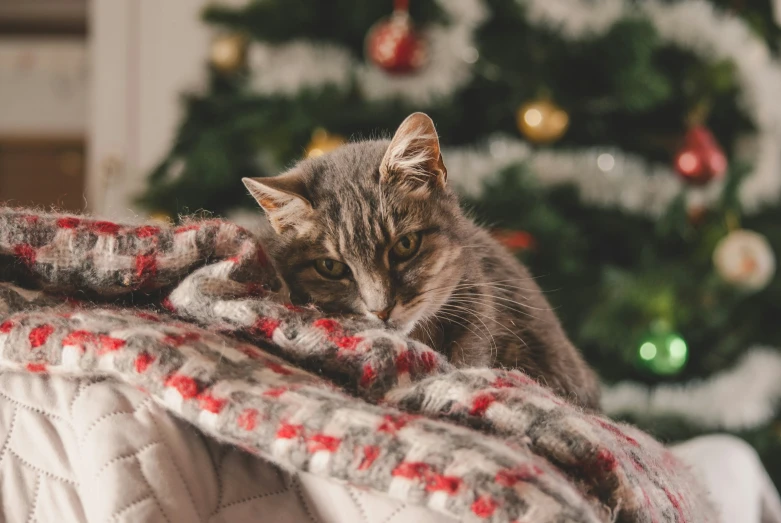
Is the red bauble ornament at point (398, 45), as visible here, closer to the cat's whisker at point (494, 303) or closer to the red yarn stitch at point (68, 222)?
the cat's whisker at point (494, 303)

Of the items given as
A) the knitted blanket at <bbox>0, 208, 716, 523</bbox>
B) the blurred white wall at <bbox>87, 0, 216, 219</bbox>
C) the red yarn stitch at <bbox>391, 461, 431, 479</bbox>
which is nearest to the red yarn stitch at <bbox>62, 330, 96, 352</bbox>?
the knitted blanket at <bbox>0, 208, 716, 523</bbox>

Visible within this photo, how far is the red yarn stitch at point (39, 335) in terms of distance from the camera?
437 millimetres

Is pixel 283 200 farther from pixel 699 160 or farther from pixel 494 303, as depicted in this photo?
pixel 699 160

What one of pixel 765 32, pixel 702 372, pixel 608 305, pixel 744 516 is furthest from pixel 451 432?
pixel 765 32

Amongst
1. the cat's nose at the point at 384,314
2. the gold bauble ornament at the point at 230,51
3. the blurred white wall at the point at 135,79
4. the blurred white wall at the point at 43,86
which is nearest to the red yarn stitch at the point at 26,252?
the cat's nose at the point at 384,314

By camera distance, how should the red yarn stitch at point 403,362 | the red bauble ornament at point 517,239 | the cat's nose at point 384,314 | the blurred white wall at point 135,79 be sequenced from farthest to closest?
the blurred white wall at point 135,79
the red bauble ornament at point 517,239
the cat's nose at point 384,314
the red yarn stitch at point 403,362

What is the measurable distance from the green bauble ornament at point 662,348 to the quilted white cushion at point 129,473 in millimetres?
1307

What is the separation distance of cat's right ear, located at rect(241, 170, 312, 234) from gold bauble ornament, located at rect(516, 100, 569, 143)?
38.2 inches

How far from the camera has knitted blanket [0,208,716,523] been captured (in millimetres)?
364

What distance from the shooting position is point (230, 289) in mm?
501

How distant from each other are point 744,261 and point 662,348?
28cm

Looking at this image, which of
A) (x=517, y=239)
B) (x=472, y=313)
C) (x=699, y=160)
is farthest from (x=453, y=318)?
(x=699, y=160)

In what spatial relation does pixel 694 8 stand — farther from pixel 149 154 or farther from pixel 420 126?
pixel 149 154

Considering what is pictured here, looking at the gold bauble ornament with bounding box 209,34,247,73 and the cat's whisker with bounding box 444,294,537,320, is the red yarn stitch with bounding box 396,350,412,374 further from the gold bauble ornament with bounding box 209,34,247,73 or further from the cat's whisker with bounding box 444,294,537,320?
the gold bauble ornament with bounding box 209,34,247,73
